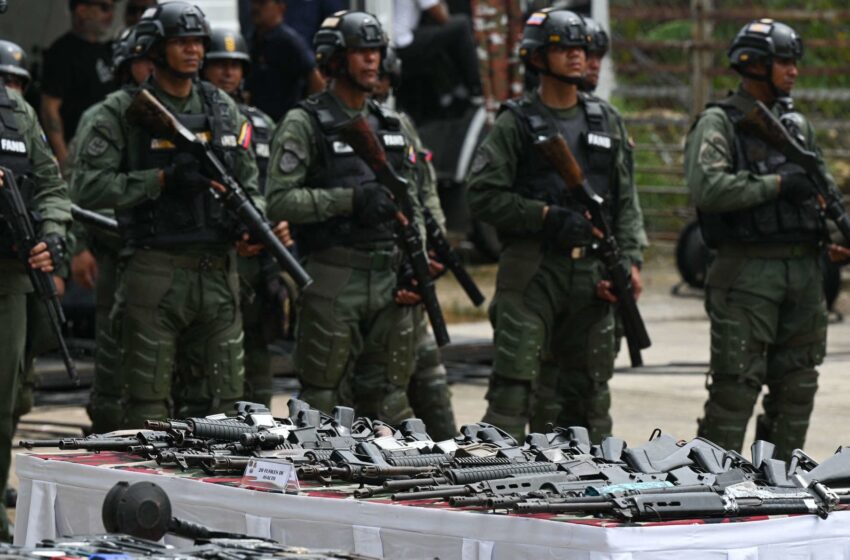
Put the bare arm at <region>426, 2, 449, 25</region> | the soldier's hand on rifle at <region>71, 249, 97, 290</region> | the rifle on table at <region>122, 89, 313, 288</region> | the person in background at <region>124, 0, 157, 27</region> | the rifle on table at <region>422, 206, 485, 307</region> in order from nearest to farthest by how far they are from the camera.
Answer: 1. the rifle on table at <region>122, 89, 313, 288</region>
2. the rifle on table at <region>422, 206, 485, 307</region>
3. the soldier's hand on rifle at <region>71, 249, 97, 290</region>
4. the person in background at <region>124, 0, 157, 27</region>
5. the bare arm at <region>426, 2, 449, 25</region>

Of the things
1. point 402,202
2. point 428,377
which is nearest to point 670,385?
point 428,377

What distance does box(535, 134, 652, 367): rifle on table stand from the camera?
866 centimetres

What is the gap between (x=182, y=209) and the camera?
8.38 meters

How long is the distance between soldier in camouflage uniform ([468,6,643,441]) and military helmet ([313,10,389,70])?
0.68 metres

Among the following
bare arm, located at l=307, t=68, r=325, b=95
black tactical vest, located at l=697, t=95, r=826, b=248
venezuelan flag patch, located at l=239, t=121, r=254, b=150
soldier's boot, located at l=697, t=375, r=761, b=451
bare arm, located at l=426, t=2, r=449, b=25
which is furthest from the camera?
bare arm, located at l=426, t=2, r=449, b=25

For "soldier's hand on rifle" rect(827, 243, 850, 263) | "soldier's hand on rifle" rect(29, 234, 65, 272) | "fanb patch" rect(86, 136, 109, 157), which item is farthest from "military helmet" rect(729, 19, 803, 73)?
"soldier's hand on rifle" rect(29, 234, 65, 272)

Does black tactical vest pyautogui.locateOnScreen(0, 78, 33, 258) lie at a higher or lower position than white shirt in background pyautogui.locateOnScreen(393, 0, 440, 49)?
lower

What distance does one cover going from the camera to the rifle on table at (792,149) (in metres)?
8.83

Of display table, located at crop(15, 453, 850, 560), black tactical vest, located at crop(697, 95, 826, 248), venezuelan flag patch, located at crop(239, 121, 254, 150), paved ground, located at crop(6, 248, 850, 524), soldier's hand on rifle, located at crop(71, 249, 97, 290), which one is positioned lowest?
paved ground, located at crop(6, 248, 850, 524)

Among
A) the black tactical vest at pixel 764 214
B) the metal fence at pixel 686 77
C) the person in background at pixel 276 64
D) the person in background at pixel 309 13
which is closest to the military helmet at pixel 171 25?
the black tactical vest at pixel 764 214

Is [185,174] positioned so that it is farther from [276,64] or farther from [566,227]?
[276,64]

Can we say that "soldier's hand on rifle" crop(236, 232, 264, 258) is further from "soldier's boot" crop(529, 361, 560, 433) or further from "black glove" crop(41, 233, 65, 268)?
"soldier's boot" crop(529, 361, 560, 433)

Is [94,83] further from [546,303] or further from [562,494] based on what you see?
[562,494]

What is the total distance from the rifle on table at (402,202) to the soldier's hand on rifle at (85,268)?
1876mm
